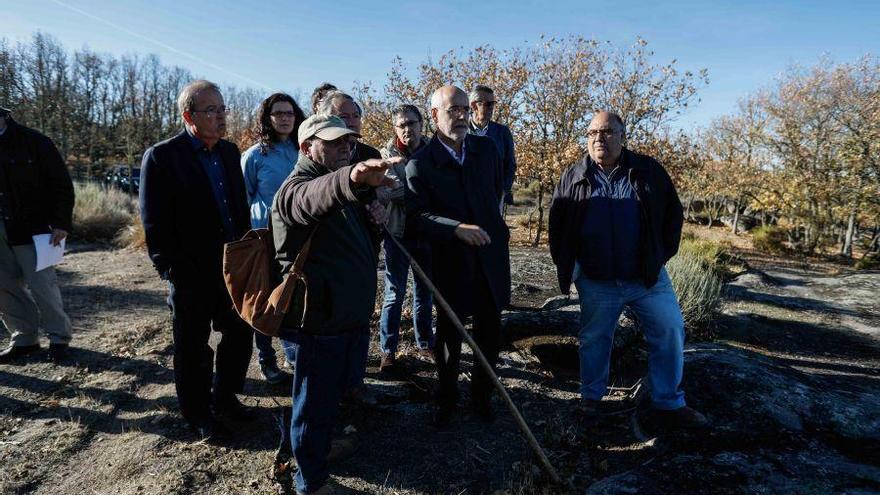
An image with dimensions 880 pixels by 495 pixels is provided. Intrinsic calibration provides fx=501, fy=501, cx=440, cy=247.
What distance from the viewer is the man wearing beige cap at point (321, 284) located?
7.50 ft

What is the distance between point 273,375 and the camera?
158 inches

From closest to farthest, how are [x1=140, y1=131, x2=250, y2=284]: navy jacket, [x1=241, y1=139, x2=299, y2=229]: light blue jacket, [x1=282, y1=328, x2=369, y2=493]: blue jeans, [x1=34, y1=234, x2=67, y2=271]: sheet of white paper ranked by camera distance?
[x1=282, y1=328, x2=369, y2=493]: blue jeans < [x1=140, y1=131, x2=250, y2=284]: navy jacket < [x1=241, y1=139, x2=299, y2=229]: light blue jacket < [x1=34, y1=234, x2=67, y2=271]: sheet of white paper

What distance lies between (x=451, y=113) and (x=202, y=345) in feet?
7.07

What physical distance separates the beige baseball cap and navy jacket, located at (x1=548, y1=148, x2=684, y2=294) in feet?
5.19

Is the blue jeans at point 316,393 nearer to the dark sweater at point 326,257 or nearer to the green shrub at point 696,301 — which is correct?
the dark sweater at point 326,257

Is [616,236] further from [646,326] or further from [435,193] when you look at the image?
[435,193]

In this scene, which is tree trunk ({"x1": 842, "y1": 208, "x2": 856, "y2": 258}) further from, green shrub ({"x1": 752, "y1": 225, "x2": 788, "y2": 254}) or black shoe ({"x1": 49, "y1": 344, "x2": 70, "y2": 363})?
black shoe ({"x1": 49, "y1": 344, "x2": 70, "y2": 363})

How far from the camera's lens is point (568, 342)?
446 centimetres

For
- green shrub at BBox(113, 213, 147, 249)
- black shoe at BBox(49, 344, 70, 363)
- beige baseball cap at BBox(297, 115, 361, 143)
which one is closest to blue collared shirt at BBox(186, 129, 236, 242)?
beige baseball cap at BBox(297, 115, 361, 143)

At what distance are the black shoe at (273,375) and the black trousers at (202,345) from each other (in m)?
0.60

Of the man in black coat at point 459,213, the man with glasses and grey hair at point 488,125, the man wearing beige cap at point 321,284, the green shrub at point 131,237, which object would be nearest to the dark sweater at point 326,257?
the man wearing beige cap at point 321,284

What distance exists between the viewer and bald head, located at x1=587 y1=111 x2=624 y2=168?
3201 mm

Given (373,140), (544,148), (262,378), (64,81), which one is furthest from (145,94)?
(262,378)

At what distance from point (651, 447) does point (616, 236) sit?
52.9 inches
